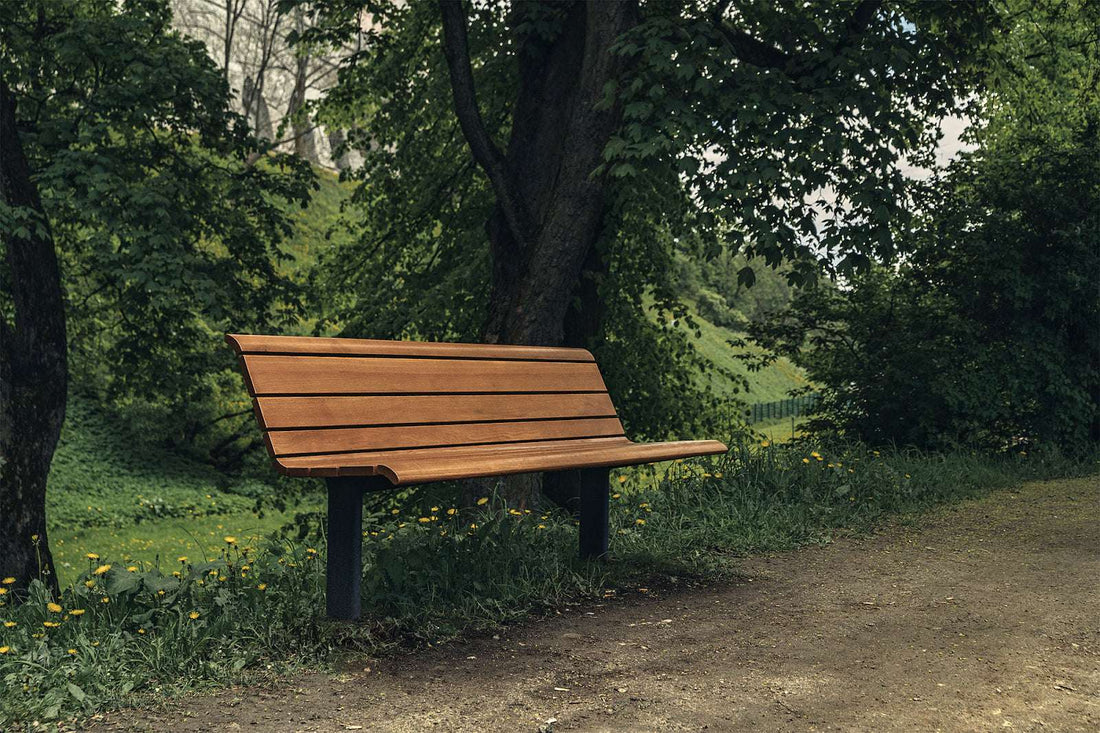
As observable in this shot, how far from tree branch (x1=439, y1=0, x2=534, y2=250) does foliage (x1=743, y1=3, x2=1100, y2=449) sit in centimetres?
422

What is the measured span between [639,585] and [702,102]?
3366mm

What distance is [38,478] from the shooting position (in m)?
8.79

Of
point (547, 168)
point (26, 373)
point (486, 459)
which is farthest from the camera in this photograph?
point (26, 373)

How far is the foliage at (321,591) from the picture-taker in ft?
11.7

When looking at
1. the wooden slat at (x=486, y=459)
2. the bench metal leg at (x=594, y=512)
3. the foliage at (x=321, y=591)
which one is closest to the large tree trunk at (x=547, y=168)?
the foliage at (x=321, y=591)

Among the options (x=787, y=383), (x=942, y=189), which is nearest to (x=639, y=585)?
(x=942, y=189)

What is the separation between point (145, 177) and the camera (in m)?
9.77

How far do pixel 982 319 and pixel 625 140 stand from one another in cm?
527

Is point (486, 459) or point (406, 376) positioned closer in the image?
point (486, 459)

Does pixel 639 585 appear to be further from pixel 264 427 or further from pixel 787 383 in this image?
pixel 787 383

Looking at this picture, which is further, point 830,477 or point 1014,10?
point 1014,10

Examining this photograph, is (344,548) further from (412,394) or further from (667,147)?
(667,147)

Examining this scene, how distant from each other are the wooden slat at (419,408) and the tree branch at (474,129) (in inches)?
87.3

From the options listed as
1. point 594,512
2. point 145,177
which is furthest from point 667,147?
point 145,177
